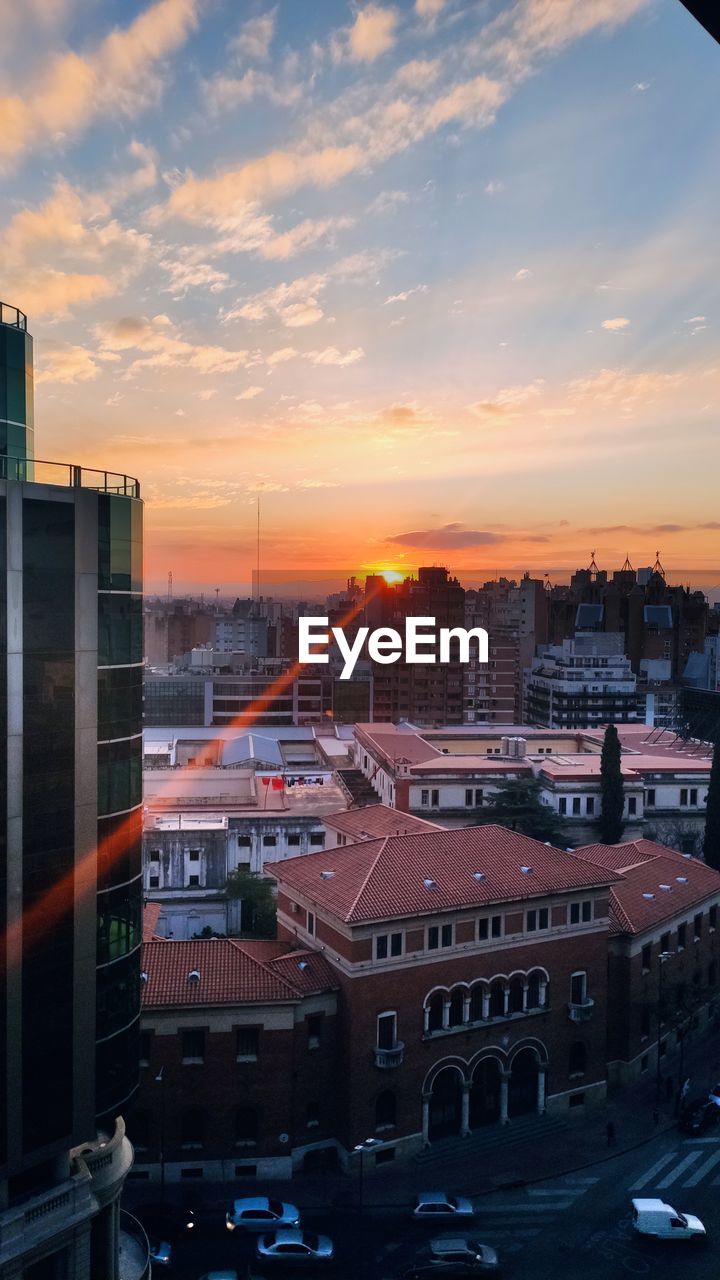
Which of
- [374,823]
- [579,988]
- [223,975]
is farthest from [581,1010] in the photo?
[223,975]

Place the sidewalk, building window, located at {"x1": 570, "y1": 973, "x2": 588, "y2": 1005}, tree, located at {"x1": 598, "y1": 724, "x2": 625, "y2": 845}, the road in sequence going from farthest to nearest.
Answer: tree, located at {"x1": 598, "y1": 724, "x2": 625, "y2": 845}
building window, located at {"x1": 570, "y1": 973, "x2": 588, "y2": 1005}
the sidewalk
the road

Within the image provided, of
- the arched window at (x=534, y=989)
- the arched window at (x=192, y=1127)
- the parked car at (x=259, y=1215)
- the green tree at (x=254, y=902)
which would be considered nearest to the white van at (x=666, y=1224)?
the arched window at (x=534, y=989)

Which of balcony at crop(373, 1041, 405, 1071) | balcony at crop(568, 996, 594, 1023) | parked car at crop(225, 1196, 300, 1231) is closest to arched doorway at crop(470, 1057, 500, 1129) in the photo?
balcony at crop(568, 996, 594, 1023)

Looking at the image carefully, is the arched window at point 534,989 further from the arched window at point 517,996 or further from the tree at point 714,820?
the tree at point 714,820

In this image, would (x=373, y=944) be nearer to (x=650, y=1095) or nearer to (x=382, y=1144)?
(x=382, y=1144)

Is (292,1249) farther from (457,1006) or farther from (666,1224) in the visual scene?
(666,1224)

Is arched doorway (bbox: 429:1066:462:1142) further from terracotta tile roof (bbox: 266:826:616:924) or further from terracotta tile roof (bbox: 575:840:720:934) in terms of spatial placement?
terracotta tile roof (bbox: 575:840:720:934)
